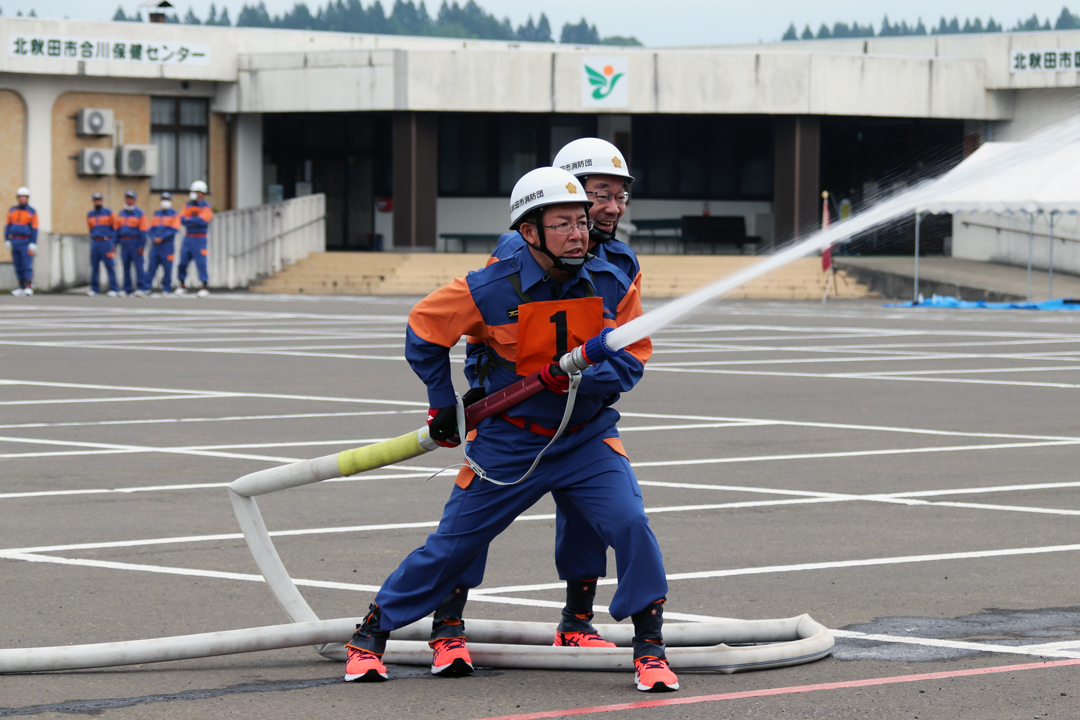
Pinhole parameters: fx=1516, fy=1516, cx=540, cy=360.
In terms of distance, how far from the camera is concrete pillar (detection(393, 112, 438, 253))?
3950 centimetres

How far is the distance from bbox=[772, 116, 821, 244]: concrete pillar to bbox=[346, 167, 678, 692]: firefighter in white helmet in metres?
35.1

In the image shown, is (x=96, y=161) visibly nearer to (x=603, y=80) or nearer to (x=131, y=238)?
(x=131, y=238)

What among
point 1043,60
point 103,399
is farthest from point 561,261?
point 1043,60

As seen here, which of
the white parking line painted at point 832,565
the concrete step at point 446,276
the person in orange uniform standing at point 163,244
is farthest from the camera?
the concrete step at point 446,276

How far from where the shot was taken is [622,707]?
4.94 m

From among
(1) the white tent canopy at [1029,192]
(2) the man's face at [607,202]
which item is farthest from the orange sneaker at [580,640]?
(1) the white tent canopy at [1029,192]

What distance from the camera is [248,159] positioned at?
4300 cm

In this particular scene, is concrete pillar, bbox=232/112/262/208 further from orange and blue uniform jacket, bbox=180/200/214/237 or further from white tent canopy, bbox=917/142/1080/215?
white tent canopy, bbox=917/142/1080/215

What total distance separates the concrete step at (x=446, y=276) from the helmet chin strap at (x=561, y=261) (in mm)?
30100

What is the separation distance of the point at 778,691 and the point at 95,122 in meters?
37.6

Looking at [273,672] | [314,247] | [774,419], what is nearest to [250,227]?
[314,247]

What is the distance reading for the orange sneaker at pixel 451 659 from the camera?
17.5 ft

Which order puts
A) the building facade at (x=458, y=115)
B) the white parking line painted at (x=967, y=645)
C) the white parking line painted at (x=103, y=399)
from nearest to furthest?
the white parking line painted at (x=967, y=645) < the white parking line painted at (x=103, y=399) < the building facade at (x=458, y=115)

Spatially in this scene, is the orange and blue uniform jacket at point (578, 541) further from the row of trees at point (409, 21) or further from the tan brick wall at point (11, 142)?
the row of trees at point (409, 21)
